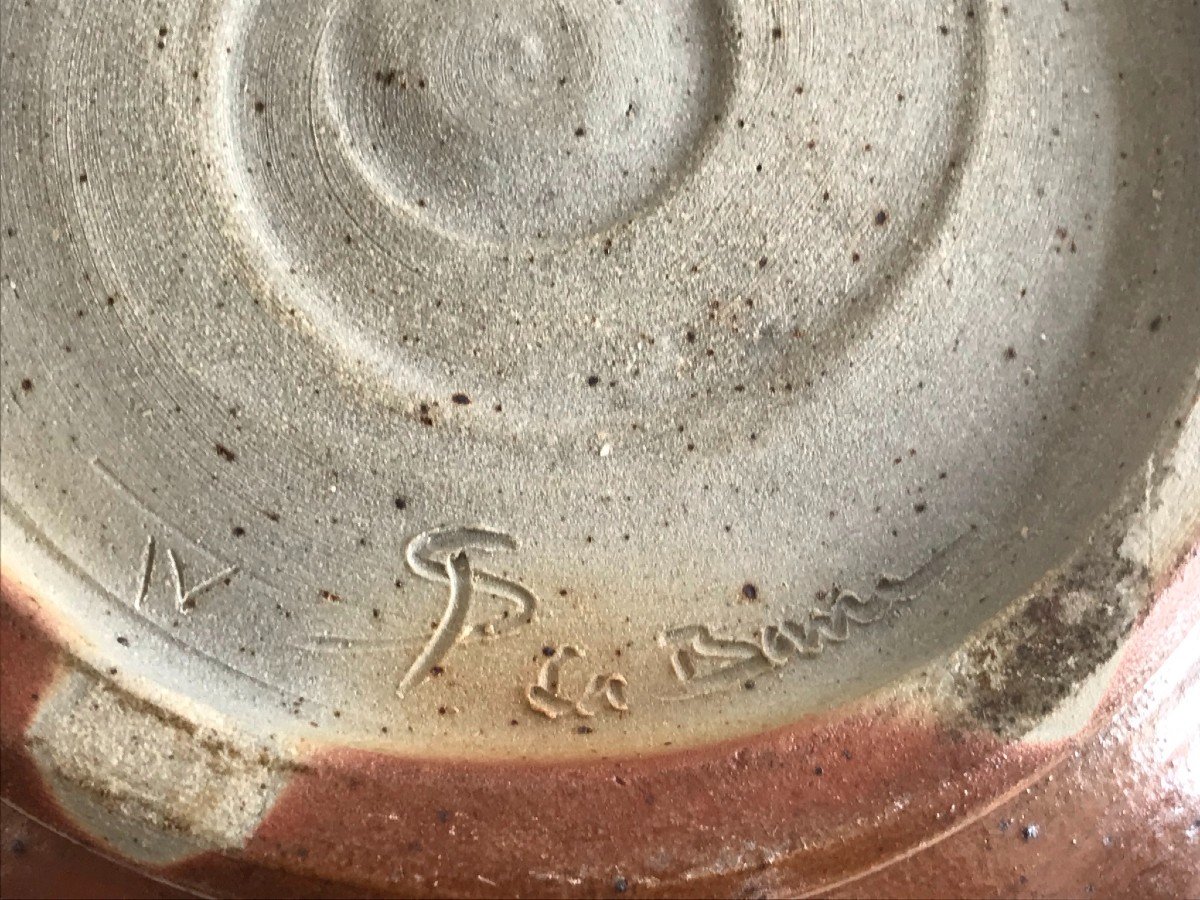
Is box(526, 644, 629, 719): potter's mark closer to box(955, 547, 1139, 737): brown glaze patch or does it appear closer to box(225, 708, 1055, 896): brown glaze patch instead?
box(225, 708, 1055, 896): brown glaze patch

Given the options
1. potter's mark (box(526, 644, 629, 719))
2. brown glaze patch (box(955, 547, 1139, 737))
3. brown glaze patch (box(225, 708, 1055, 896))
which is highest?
brown glaze patch (box(955, 547, 1139, 737))

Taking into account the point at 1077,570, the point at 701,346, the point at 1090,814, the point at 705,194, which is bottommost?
the point at 1090,814

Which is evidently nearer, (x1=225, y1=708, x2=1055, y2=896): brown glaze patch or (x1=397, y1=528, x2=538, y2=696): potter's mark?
(x1=225, y1=708, x2=1055, y2=896): brown glaze patch

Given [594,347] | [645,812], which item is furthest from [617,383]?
[645,812]

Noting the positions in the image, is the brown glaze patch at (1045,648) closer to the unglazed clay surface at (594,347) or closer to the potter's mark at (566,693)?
the unglazed clay surface at (594,347)

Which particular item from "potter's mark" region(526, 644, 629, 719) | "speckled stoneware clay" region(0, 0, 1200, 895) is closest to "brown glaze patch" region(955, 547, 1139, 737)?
"speckled stoneware clay" region(0, 0, 1200, 895)

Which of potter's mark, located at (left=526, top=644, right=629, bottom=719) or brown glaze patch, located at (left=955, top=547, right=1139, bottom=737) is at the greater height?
brown glaze patch, located at (left=955, top=547, right=1139, bottom=737)

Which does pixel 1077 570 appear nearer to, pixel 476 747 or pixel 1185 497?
pixel 1185 497

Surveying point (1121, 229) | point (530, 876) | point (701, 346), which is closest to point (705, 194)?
point (701, 346)
